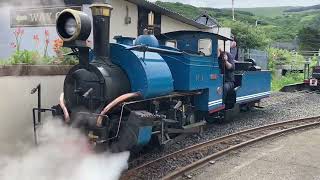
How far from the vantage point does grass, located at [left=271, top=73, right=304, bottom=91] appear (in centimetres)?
2378

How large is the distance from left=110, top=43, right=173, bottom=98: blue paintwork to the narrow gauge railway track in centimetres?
114

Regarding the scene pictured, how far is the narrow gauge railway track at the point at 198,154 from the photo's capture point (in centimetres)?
659

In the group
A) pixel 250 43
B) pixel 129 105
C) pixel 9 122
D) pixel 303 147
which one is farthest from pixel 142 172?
pixel 250 43

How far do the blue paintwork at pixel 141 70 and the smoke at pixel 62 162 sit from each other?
1017mm

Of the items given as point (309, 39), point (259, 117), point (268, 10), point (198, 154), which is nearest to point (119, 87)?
point (198, 154)

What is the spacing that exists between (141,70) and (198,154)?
88.4 inches

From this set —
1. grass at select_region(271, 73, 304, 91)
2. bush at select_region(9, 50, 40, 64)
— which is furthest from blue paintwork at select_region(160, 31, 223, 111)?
grass at select_region(271, 73, 304, 91)

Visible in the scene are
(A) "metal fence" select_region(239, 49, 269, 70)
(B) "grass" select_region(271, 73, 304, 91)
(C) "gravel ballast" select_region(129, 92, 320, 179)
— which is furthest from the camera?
(A) "metal fence" select_region(239, 49, 269, 70)

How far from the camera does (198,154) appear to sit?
797 centimetres

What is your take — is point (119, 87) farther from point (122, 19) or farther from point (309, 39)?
point (309, 39)

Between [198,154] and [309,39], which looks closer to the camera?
[198,154]

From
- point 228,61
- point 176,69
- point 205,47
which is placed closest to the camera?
point 176,69

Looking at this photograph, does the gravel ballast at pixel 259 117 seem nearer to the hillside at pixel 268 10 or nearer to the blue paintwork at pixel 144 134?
the blue paintwork at pixel 144 134

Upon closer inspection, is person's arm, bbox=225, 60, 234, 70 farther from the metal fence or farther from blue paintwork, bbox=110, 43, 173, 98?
the metal fence
